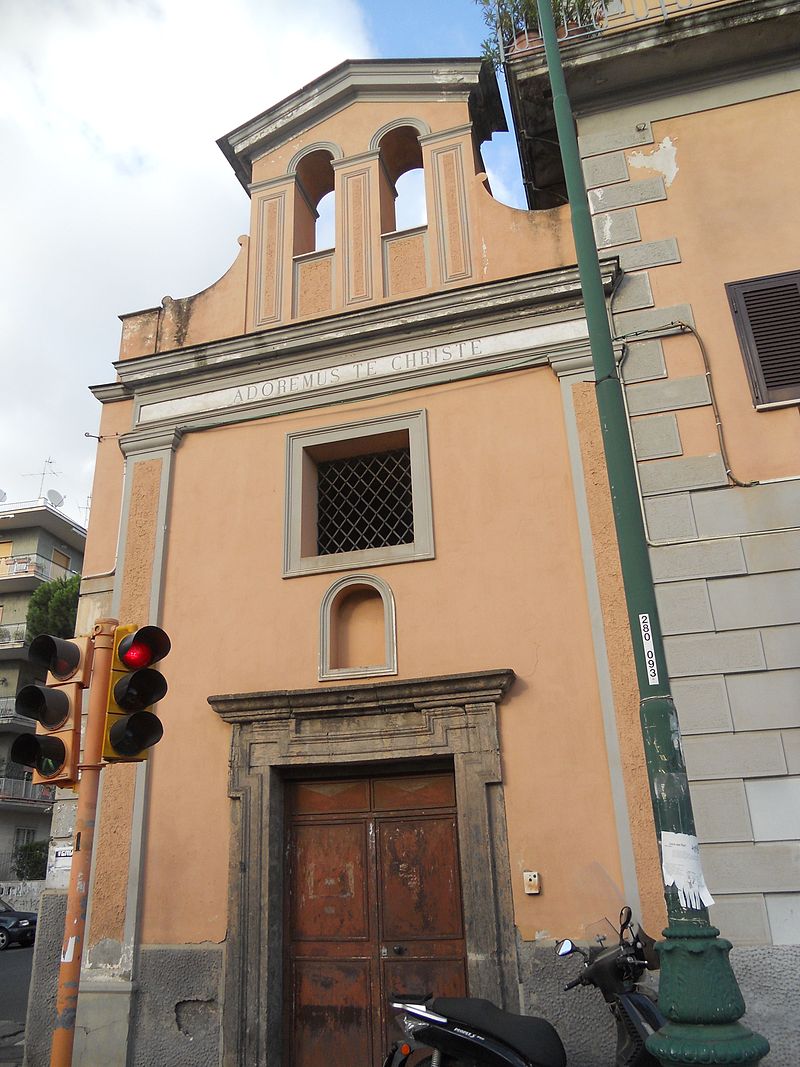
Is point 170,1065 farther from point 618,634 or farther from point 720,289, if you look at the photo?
point 720,289

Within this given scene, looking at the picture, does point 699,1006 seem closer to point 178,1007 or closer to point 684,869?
point 684,869

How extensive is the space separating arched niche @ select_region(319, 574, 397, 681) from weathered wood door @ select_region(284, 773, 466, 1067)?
0.99 metres

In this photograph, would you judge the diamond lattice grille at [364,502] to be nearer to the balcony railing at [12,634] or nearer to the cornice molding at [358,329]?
the cornice molding at [358,329]

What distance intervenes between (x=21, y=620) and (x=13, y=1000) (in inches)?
1009

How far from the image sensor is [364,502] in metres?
8.60

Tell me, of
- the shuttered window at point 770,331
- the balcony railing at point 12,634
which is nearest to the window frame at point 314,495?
the shuttered window at point 770,331

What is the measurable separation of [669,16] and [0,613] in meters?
34.0

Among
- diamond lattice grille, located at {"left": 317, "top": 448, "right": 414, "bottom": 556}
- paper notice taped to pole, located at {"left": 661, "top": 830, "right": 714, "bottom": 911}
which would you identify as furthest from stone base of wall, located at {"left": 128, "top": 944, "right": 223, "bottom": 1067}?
paper notice taped to pole, located at {"left": 661, "top": 830, "right": 714, "bottom": 911}

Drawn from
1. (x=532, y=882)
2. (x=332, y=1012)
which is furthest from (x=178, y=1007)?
(x=532, y=882)

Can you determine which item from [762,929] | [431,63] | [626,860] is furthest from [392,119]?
[762,929]

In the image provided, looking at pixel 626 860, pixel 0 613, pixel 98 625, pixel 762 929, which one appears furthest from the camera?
pixel 0 613

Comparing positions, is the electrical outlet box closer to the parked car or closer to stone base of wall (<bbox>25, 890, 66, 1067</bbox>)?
stone base of wall (<bbox>25, 890, 66, 1067</bbox>)

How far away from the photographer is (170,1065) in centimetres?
688

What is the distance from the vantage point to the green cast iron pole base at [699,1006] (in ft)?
11.7
